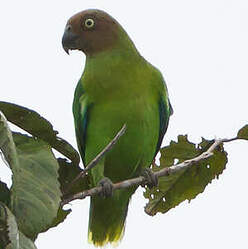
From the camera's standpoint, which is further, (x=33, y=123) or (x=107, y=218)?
(x=107, y=218)

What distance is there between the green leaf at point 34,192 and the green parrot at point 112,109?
156cm

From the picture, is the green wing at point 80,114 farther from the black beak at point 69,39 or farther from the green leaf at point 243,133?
the green leaf at point 243,133

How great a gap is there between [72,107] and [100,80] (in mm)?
391

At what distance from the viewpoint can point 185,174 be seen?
3.96m

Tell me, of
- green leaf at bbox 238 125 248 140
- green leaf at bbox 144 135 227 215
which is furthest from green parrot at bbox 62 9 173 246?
green leaf at bbox 238 125 248 140

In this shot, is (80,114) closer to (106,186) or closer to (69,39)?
(69,39)

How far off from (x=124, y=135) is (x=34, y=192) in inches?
80.6

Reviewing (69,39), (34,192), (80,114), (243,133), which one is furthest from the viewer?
(69,39)

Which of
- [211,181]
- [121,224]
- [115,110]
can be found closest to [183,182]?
[211,181]

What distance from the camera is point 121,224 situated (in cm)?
512

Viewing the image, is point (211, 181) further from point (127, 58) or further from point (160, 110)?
point (127, 58)

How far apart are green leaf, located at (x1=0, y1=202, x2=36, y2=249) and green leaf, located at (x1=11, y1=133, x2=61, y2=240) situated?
0.06 metres

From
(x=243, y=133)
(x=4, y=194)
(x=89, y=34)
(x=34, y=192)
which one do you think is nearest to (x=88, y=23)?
(x=89, y=34)

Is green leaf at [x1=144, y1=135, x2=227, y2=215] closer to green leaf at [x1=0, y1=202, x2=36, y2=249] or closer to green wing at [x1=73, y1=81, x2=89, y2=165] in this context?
green wing at [x1=73, y1=81, x2=89, y2=165]
